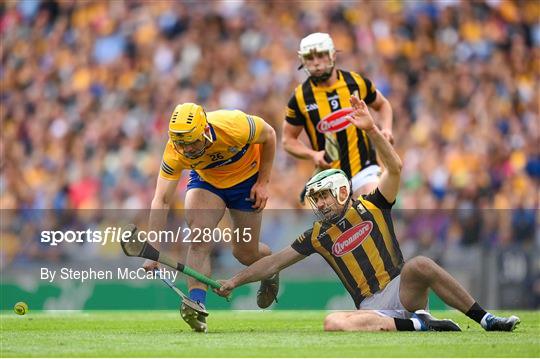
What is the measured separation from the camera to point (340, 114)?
12.6 m

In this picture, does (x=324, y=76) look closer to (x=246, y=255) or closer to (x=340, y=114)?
(x=340, y=114)

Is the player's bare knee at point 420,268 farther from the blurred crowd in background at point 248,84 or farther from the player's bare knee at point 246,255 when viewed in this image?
the blurred crowd in background at point 248,84

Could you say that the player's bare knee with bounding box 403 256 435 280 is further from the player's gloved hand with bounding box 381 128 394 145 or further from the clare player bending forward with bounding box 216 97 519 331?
the player's gloved hand with bounding box 381 128 394 145

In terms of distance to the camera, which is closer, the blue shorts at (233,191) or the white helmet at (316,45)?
the blue shorts at (233,191)

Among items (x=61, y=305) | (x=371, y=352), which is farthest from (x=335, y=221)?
(x=61, y=305)

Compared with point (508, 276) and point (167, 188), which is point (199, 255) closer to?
point (167, 188)

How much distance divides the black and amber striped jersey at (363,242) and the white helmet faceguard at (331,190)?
10 cm

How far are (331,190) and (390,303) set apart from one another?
1085mm

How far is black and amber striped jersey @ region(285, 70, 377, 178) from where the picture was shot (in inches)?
497

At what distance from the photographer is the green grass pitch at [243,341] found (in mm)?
8463

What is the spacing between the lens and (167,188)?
35.2ft

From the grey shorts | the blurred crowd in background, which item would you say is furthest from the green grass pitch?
the blurred crowd in background

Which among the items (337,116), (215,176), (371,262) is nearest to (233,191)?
(215,176)

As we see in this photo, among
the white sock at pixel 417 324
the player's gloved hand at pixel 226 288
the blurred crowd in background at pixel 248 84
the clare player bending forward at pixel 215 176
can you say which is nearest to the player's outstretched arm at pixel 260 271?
the player's gloved hand at pixel 226 288
